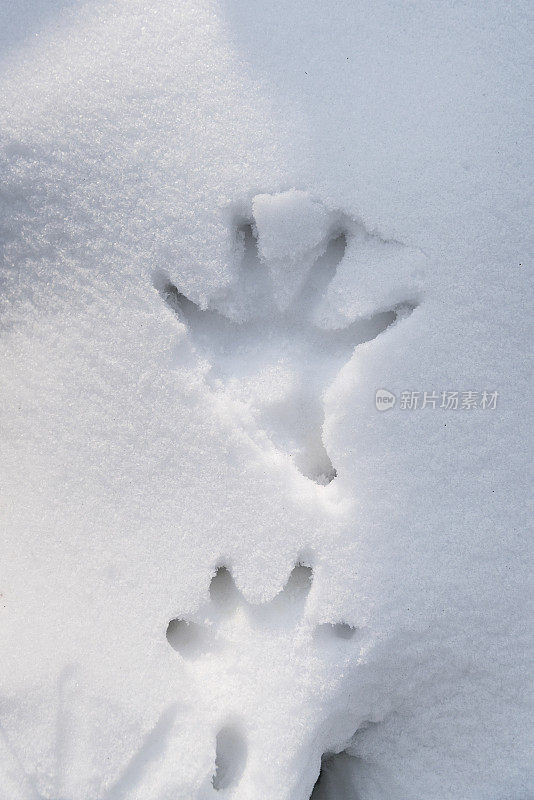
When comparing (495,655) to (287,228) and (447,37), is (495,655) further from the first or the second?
(447,37)

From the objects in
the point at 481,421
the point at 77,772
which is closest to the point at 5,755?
the point at 77,772

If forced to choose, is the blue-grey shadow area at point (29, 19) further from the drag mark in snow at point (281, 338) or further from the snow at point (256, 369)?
the drag mark in snow at point (281, 338)

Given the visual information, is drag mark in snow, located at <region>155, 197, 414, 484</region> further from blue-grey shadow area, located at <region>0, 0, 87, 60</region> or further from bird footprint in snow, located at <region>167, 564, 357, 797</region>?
blue-grey shadow area, located at <region>0, 0, 87, 60</region>

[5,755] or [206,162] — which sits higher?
[206,162]

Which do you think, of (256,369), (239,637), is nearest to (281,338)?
(256,369)

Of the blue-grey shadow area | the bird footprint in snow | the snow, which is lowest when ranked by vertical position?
the bird footprint in snow

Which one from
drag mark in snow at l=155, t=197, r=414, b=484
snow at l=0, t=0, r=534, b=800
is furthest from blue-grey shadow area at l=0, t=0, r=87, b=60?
drag mark in snow at l=155, t=197, r=414, b=484

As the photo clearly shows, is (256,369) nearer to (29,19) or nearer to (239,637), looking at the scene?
(239,637)

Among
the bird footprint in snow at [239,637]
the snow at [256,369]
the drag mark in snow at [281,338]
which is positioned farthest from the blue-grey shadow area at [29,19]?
the bird footprint in snow at [239,637]
